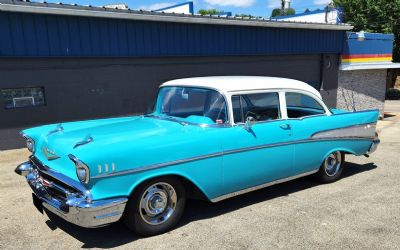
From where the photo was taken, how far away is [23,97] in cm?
816

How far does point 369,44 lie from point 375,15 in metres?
14.8

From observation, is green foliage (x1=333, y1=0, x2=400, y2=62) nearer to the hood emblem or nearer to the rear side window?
the rear side window

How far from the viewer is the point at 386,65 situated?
15.9 meters

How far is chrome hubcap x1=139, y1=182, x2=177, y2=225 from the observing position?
3904 millimetres

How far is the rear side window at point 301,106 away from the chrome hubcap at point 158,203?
2087 millimetres

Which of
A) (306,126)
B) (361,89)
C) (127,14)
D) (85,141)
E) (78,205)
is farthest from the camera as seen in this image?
(361,89)

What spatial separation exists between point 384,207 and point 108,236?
11.2ft

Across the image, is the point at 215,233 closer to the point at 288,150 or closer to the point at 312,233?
the point at 312,233

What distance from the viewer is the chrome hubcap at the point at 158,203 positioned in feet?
12.8

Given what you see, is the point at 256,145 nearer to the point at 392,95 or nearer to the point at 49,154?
the point at 49,154

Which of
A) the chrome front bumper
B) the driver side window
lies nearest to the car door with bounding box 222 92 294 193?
the driver side window

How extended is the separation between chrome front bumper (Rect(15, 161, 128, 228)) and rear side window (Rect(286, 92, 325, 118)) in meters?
2.71

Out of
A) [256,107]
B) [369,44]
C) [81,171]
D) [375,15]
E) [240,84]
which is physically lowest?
[81,171]

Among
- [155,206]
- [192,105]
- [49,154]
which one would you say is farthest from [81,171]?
[192,105]
